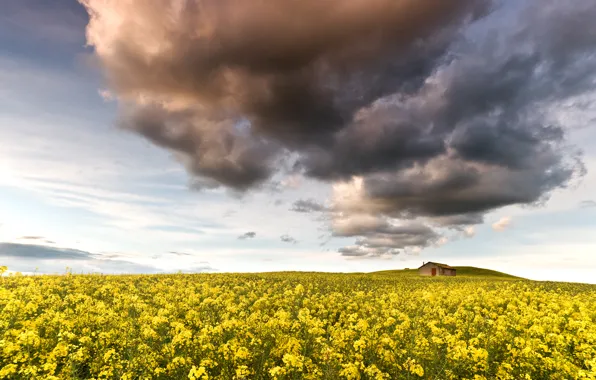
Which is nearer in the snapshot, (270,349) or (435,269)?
(270,349)

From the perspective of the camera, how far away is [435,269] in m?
108

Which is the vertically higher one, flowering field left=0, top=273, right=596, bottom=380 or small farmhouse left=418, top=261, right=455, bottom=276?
small farmhouse left=418, top=261, right=455, bottom=276

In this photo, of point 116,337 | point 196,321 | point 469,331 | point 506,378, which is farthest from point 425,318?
point 116,337

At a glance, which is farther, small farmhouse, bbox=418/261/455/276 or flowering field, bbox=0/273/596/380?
small farmhouse, bbox=418/261/455/276

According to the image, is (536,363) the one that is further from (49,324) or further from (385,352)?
(49,324)

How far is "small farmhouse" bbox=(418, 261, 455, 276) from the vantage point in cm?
10625

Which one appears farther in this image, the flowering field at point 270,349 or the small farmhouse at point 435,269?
the small farmhouse at point 435,269

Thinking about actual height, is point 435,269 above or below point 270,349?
above

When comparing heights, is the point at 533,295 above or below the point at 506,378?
above

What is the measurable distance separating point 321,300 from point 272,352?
A: 13.2 m

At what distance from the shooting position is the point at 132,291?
27703 mm

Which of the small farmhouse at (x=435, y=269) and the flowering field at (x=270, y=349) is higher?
the small farmhouse at (x=435, y=269)

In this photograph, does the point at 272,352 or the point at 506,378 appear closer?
the point at 506,378

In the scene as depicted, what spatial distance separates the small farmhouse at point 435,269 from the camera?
106250 millimetres
